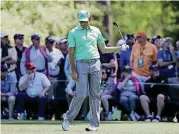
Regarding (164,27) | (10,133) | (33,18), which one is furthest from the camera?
(164,27)

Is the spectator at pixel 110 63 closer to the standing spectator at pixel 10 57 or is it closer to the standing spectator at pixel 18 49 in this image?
the standing spectator at pixel 18 49

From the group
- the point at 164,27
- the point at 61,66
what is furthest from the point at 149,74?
the point at 164,27

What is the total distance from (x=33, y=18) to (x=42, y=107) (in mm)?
9569

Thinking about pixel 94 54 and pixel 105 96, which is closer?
pixel 94 54

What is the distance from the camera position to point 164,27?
45.2m

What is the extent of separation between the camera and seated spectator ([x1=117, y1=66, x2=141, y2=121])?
896 inches

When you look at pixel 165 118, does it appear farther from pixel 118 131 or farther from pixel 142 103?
pixel 118 131

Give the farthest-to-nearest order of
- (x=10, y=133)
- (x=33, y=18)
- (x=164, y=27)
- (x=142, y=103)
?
(x=164, y=27), (x=33, y=18), (x=142, y=103), (x=10, y=133)

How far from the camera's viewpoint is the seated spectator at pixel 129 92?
22.8 meters

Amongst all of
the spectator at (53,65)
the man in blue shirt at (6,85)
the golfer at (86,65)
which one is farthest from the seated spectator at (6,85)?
the golfer at (86,65)

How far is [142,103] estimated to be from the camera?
22.5 metres

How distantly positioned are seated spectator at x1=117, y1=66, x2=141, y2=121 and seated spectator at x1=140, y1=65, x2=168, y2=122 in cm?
25

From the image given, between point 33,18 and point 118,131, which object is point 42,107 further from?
point 33,18

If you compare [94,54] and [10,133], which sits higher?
[94,54]
